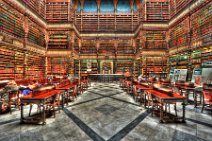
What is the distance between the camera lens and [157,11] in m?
10.5

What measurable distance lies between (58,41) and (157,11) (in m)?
9.88

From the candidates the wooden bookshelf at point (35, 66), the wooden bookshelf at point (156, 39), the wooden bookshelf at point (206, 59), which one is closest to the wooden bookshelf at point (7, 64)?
the wooden bookshelf at point (35, 66)

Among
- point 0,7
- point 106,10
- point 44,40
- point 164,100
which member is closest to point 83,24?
point 106,10

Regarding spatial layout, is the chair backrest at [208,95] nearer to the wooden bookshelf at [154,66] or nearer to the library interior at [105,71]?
the library interior at [105,71]

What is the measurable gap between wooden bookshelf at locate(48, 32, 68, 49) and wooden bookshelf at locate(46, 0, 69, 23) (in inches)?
55.5

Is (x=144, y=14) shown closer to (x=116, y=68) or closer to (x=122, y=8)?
(x=122, y=8)

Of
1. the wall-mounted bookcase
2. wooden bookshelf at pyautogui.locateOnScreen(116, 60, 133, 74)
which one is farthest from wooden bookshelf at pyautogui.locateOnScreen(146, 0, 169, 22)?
the wall-mounted bookcase

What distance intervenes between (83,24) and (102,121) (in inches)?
492

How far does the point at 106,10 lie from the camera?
13570mm

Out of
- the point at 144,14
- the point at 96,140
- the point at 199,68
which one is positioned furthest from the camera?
the point at 144,14

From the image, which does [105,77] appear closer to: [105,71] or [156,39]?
[105,71]

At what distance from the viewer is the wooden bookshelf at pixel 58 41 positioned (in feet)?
34.1

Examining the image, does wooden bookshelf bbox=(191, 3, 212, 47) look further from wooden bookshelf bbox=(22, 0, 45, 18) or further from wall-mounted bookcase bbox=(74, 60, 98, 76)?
wooden bookshelf bbox=(22, 0, 45, 18)

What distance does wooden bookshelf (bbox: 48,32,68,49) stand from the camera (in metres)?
10.4
